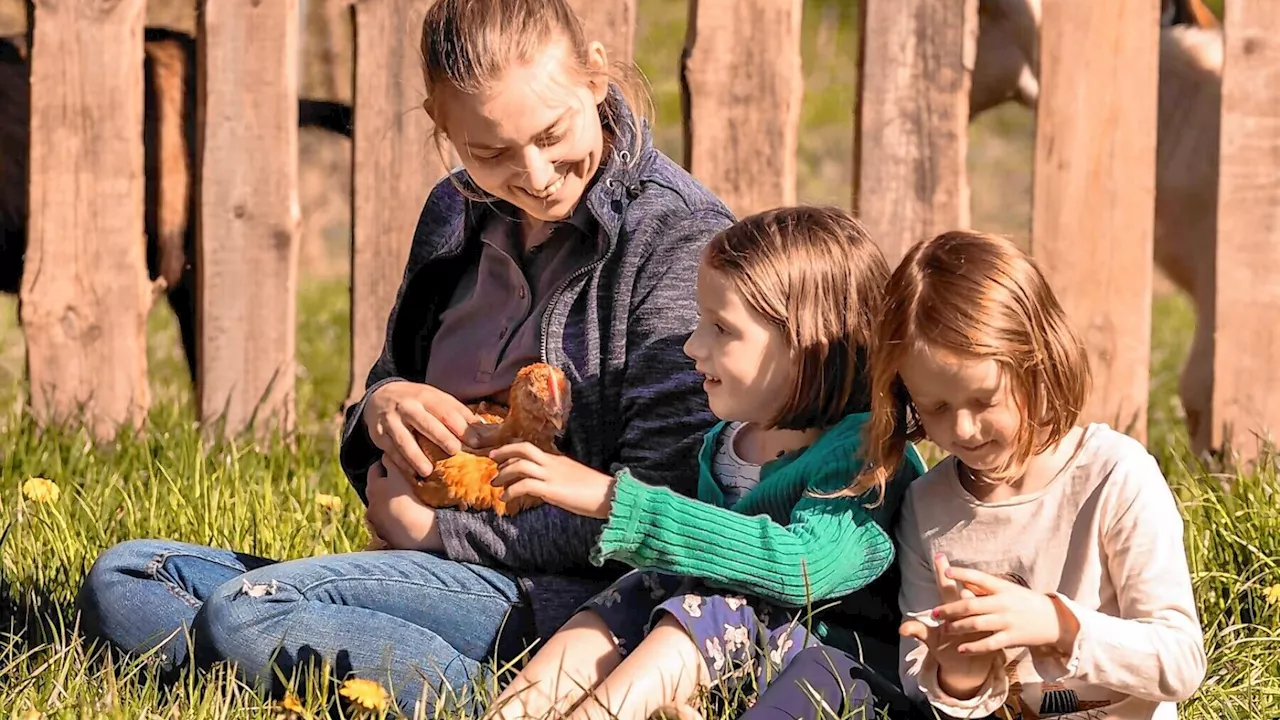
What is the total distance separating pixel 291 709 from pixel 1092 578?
3.47 feet

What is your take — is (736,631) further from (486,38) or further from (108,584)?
(108,584)

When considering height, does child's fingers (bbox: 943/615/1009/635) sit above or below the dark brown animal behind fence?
below

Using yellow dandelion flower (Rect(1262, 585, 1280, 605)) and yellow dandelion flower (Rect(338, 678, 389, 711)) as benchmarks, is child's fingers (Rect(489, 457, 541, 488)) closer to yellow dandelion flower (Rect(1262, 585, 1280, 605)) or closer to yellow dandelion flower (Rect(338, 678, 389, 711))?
yellow dandelion flower (Rect(338, 678, 389, 711))

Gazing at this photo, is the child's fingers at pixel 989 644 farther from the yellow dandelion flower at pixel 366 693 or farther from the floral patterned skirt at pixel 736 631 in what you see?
the yellow dandelion flower at pixel 366 693

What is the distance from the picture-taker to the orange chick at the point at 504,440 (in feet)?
7.18

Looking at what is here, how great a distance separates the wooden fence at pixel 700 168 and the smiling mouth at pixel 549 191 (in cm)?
138

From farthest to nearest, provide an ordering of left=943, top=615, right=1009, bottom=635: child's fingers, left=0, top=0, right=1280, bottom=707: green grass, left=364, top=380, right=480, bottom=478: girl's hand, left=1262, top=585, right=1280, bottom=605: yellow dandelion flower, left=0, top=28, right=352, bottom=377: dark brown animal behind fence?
left=0, top=28, right=352, bottom=377: dark brown animal behind fence, left=1262, top=585, right=1280, bottom=605: yellow dandelion flower, left=364, top=380, right=480, bottom=478: girl's hand, left=0, top=0, right=1280, bottom=707: green grass, left=943, top=615, right=1009, bottom=635: child's fingers

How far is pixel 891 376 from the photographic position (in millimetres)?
1969

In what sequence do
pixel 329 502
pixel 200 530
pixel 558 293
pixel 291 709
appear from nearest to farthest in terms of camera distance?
pixel 291 709 → pixel 558 293 → pixel 200 530 → pixel 329 502

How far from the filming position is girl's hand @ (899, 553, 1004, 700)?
184cm

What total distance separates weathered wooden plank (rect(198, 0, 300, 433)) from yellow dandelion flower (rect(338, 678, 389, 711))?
1.71 metres

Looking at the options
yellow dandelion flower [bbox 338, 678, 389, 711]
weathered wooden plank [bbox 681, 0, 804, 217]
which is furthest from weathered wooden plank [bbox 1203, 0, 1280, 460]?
yellow dandelion flower [bbox 338, 678, 389, 711]

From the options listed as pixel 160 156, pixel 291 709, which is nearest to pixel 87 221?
pixel 160 156

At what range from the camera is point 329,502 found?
3.06 meters
